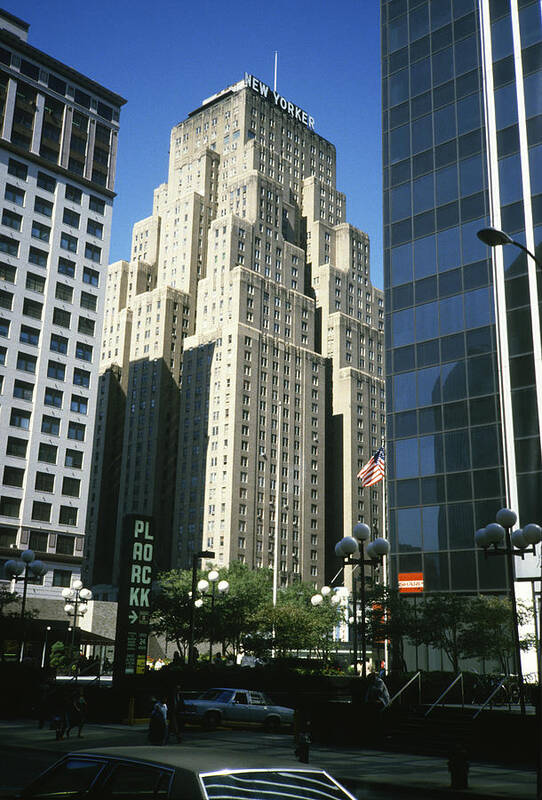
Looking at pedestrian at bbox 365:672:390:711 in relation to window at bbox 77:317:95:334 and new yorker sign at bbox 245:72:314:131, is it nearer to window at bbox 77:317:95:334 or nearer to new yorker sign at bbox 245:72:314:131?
window at bbox 77:317:95:334

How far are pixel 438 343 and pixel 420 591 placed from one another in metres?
15.7

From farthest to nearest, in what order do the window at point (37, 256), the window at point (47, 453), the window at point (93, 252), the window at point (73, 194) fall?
the window at point (93, 252) < the window at point (73, 194) < the window at point (37, 256) < the window at point (47, 453)

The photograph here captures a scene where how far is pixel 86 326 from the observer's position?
81.8m

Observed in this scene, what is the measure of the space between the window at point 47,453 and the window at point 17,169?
1091 inches

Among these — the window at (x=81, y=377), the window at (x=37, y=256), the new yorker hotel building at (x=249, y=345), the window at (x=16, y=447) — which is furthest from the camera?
the new yorker hotel building at (x=249, y=345)

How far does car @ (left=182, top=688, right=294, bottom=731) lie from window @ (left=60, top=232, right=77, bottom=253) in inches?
2430

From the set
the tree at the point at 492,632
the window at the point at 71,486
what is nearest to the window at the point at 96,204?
the window at the point at 71,486

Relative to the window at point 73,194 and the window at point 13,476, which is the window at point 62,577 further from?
the window at point 73,194

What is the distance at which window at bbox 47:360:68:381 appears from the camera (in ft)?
254

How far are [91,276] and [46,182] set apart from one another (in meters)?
10.7

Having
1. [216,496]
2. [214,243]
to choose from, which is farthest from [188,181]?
[216,496]

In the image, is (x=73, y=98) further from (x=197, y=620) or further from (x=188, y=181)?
(x=188, y=181)

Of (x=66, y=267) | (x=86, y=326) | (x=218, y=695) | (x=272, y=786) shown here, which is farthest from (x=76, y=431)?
(x=272, y=786)

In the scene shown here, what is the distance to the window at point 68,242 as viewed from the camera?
81938 mm
